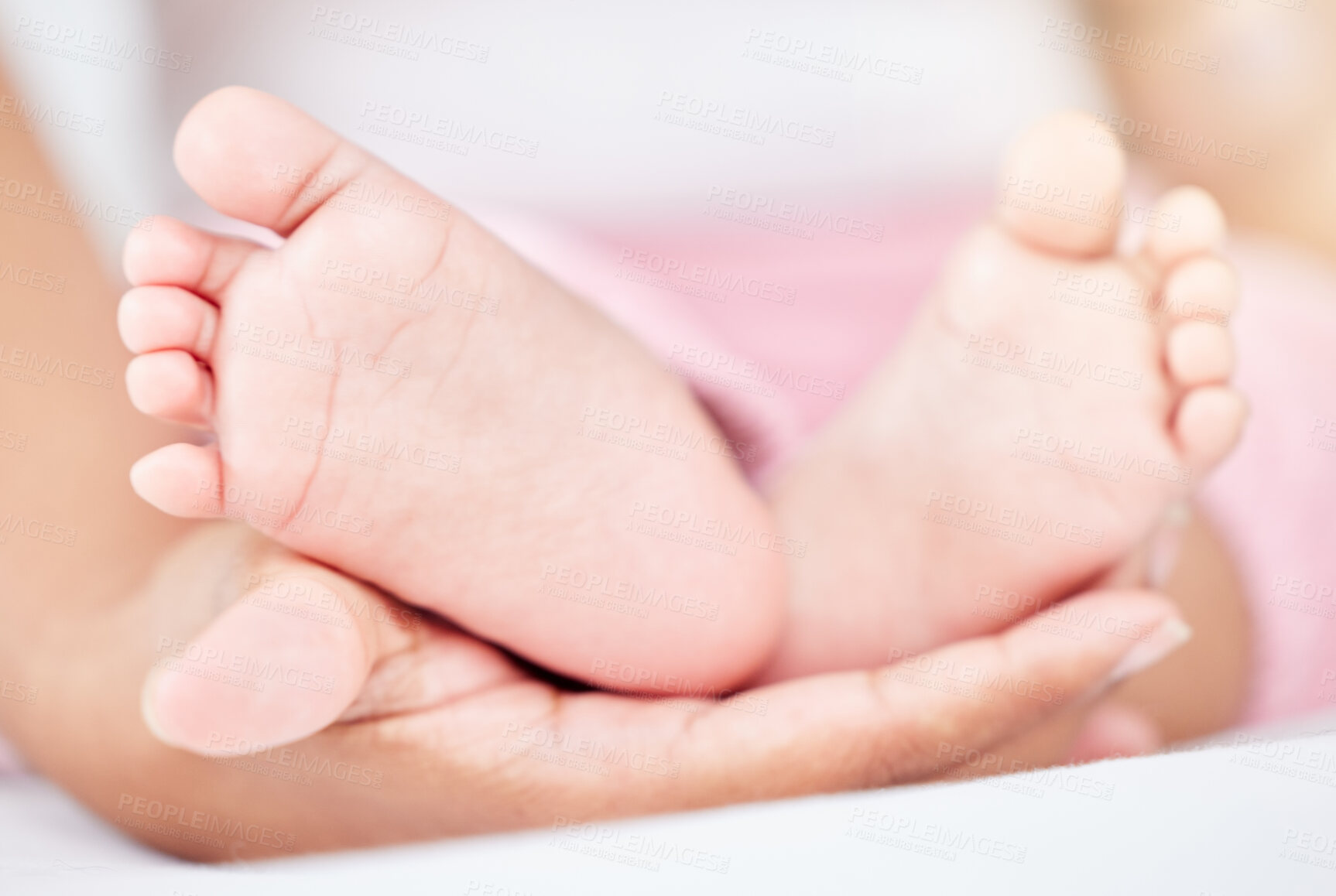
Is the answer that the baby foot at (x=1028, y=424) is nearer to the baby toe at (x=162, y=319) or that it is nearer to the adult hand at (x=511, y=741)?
the adult hand at (x=511, y=741)

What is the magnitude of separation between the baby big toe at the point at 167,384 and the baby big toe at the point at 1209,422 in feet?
1.79

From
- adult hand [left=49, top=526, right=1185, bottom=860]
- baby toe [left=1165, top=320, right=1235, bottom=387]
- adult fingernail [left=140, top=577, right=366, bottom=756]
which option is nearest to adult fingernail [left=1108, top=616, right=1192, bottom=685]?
adult hand [left=49, top=526, right=1185, bottom=860]

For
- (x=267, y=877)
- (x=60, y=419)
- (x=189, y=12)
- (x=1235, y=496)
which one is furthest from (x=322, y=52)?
(x=1235, y=496)

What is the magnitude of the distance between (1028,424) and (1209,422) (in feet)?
0.33

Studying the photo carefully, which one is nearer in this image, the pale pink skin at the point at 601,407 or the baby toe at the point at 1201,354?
the pale pink skin at the point at 601,407

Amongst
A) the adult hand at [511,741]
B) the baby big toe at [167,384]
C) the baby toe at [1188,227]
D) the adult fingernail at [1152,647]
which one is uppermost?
the baby toe at [1188,227]

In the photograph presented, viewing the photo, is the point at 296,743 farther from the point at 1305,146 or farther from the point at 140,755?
the point at 1305,146

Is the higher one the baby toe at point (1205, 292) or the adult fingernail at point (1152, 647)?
the baby toe at point (1205, 292)

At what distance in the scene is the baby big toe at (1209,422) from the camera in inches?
22.5

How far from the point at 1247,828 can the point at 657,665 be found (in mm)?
322

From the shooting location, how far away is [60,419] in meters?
0.65

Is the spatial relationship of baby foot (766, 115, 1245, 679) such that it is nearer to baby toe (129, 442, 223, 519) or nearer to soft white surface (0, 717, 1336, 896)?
soft white surface (0, 717, 1336, 896)

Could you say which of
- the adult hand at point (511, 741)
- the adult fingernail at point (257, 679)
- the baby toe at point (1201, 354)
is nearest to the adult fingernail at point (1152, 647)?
the adult hand at point (511, 741)

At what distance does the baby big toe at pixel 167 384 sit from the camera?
45 cm
